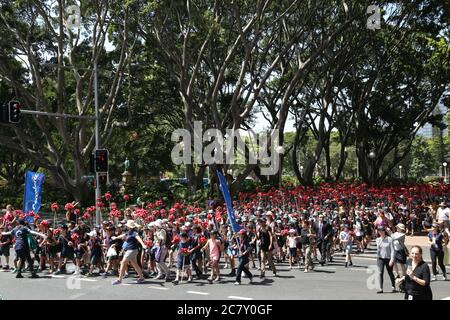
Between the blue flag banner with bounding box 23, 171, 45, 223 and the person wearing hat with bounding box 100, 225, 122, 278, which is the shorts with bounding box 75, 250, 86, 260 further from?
the blue flag banner with bounding box 23, 171, 45, 223

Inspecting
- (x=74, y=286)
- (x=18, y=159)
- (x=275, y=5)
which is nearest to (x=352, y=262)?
(x=74, y=286)

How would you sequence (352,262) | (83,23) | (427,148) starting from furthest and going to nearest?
(427,148)
(83,23)
(352,262)

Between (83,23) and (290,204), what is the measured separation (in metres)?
15.5

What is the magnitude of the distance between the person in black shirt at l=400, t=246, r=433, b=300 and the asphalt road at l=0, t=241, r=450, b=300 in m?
3.54

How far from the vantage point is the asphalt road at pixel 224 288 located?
11102 mm

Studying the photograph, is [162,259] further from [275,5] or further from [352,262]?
[275,5]

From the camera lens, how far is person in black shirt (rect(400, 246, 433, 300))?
722 centimetres

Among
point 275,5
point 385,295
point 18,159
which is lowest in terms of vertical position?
point 385,295

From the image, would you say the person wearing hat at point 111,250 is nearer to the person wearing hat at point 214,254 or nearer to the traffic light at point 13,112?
the person wearing hat at point 214,254

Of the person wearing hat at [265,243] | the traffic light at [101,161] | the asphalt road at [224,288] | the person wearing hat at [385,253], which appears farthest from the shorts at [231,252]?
the traffic light at [101,161]

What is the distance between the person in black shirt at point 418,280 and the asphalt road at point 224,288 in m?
3.54

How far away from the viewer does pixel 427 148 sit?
96812 mm

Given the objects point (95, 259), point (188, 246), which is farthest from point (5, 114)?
point (188, 246)

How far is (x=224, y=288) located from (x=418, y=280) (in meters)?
5.80
